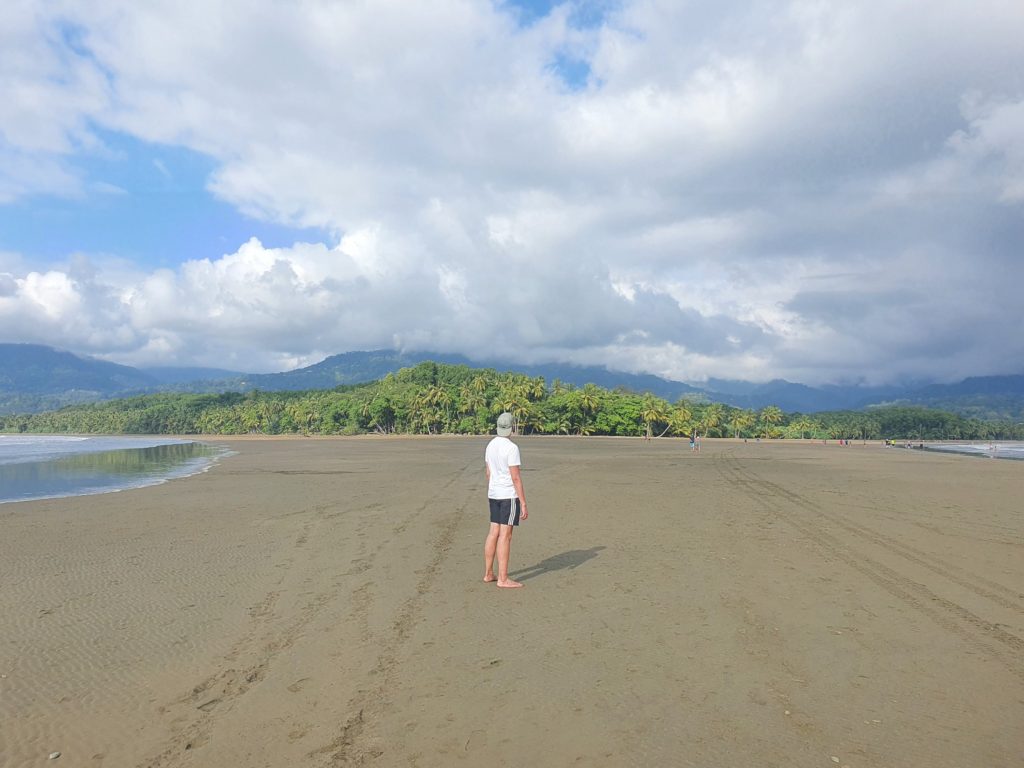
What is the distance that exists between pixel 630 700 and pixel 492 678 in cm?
117

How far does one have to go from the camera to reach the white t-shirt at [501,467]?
7199 millimetres

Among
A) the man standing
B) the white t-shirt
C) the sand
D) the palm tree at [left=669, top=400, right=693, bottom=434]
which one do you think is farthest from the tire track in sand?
the palm tree at [left=669, top=400, right=693, bottom=434]

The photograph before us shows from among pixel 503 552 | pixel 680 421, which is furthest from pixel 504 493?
pixel 680 421

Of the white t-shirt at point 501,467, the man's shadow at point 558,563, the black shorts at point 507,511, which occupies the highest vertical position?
the white t-shirt at point 501,467

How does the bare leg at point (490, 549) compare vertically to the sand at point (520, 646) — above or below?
above

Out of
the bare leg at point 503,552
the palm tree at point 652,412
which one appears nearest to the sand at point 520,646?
the bare leg at point 503,552

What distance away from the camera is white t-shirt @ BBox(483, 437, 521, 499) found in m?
7.20

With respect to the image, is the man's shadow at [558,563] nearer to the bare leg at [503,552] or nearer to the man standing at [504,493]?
the bare leg at [503,552]

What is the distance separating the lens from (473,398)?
105 metres

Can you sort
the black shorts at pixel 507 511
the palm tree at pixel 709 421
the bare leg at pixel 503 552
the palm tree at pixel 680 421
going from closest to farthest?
the black shorts at pixel 507 511, the bare leg at pixel 503 552, the palm tree at pixel 680 421, the palm tree at pixel 709 421

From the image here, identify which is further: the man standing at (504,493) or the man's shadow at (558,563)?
the man's shadow at (558,563)

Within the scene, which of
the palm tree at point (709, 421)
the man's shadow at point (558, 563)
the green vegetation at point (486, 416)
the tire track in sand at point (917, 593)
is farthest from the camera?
the palm tree at point (709, 421)

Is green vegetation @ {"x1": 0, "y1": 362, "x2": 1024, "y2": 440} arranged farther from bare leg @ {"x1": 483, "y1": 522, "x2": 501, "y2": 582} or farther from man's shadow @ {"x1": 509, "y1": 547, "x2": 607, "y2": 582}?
bare leg @ {"x1": 483, "y1": 522, "x2": 501, "y2": 582}

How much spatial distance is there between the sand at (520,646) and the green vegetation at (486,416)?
224ft
